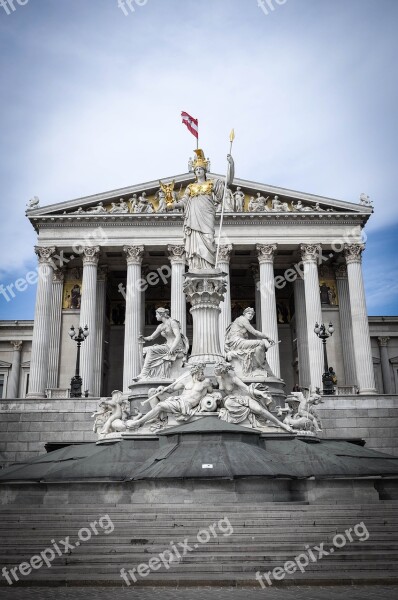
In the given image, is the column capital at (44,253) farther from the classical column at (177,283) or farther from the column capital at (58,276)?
the classical column at (177,283)

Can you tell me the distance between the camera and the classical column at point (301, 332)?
47016 millimetres

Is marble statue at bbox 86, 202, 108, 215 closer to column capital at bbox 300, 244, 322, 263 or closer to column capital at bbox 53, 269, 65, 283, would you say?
column capital at bbox 53, 269, 65, 283

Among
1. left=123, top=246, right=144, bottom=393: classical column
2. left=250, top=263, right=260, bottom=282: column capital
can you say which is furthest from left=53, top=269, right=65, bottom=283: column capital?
left=250, top=263, right=260, bottom=282: column capital

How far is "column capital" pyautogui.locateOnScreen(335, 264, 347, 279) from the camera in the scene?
50075mm

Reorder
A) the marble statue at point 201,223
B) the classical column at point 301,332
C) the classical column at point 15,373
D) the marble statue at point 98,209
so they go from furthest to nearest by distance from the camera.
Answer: the classical column at point 15,373, the marble statue at point 98,209, the classical column at point 301,332, the marble statue at point 201,223

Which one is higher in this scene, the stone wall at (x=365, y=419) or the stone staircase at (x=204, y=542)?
the stone wall at (x=365, y=419)

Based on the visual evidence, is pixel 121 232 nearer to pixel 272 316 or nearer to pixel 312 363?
pixel 272 316

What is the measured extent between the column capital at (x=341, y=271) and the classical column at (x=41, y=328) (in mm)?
21687

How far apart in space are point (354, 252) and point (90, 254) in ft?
62.5

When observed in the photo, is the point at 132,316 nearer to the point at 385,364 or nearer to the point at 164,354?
the point at 385,364

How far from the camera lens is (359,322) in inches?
1769

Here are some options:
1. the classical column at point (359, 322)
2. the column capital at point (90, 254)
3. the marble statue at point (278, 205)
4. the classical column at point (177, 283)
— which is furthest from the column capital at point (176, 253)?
the classical column at point (359, 322)

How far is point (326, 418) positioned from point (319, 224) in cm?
1961

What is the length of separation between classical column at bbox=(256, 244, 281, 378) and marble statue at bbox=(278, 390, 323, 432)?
23189 mm
